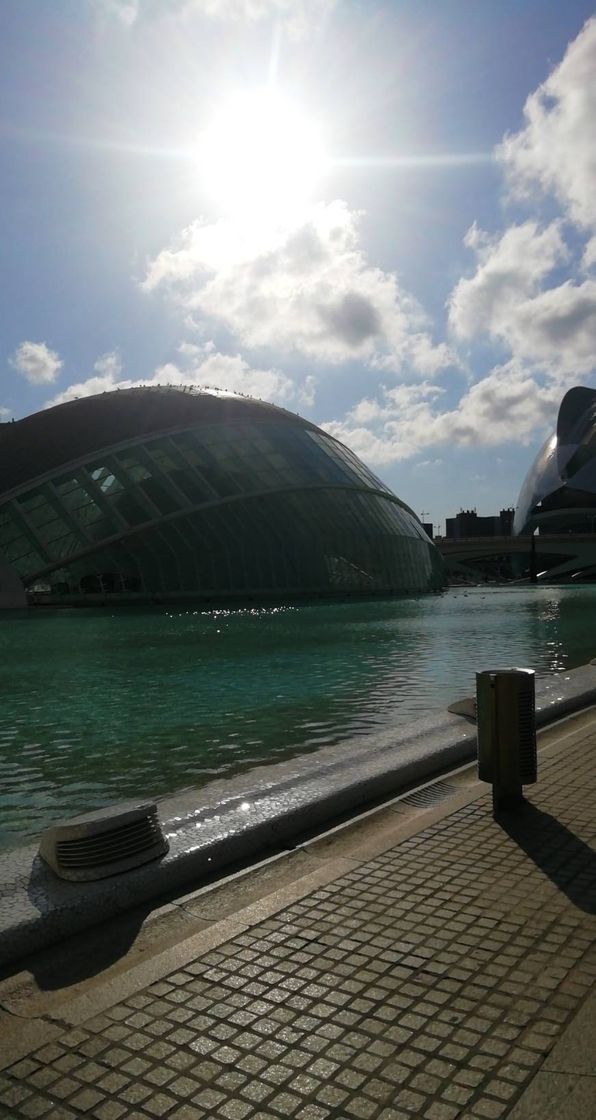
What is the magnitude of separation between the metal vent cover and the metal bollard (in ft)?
7.97

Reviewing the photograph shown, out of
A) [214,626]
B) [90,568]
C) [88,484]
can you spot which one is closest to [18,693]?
[214,626]

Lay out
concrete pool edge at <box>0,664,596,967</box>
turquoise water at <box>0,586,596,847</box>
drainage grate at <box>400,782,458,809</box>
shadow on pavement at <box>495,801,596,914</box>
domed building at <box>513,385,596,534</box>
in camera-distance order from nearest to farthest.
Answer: concrete pool edge at <box>0,664,596,967</box> < shadow on pavement at <box>495,801,596,914</box> < drainage grate at <box>400,782,458,809</box> < turquoise water at <box>0,586,596,847</box> < domed building at <box>513,385,596,534</box>

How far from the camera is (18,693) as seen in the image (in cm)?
→ 1284

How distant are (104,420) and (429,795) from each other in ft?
136

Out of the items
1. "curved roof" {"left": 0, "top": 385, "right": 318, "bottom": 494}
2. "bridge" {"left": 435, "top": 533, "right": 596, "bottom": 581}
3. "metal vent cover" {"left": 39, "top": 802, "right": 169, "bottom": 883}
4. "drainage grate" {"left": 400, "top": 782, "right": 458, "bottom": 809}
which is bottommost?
"drainage grate" {"left": 400, "top": 782, "right": 458, "bottom": 809}

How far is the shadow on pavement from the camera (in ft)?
14.1

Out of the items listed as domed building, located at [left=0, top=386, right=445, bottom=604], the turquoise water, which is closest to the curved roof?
domed building, located at [left=0, top=386, right=445, bottom=604]

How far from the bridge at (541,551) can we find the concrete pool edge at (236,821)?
307 feet

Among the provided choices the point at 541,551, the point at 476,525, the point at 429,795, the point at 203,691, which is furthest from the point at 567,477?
the point at 429,795

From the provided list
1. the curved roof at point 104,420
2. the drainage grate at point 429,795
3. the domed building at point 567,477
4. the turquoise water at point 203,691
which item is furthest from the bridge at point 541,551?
the drainage grate at point 429,795

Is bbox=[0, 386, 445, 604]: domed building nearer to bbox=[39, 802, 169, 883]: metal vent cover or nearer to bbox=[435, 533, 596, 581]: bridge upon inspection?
bbox=[39, 802, 169, 883]: metal vent cover

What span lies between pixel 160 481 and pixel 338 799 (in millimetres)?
36315

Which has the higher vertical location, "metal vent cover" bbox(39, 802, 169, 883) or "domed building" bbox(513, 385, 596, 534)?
"domed building" bbox(513, 385, 596, 534)

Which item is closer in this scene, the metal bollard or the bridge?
the metal bollard
